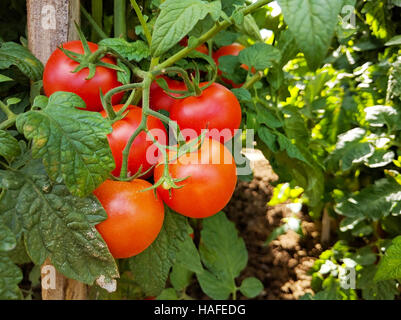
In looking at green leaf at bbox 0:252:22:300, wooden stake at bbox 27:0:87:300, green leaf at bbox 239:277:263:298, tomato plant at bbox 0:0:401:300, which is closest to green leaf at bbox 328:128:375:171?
tomato plant at bbox 0:0:401:300

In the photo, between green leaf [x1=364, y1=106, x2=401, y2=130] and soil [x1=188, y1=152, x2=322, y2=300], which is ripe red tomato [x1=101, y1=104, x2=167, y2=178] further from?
soil [x1=188, y1=152, x2=322, y2=300]

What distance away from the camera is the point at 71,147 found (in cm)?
52

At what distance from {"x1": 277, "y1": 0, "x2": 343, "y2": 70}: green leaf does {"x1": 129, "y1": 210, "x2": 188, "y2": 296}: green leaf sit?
375 mm

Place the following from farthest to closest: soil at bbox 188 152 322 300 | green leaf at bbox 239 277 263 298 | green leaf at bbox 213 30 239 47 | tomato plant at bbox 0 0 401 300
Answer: soil at bbox 188 152 322 300
green leaf at bbox 239 277 263 298
green leaf at bbox 213 30 239 47
tomato plant at bbox 0 0 401 300

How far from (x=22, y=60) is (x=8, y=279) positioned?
0.33 metres

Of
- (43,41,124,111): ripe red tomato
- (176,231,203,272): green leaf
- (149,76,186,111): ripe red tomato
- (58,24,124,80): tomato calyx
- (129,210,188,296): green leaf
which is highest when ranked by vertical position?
(58,24,124,80): tomato calyx

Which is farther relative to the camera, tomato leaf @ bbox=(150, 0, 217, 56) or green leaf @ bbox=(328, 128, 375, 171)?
green leaf @ bbox=(328, 128, 375, 171)

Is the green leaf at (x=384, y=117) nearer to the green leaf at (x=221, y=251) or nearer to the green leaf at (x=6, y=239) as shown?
the green leaf at (x=221, y=251)

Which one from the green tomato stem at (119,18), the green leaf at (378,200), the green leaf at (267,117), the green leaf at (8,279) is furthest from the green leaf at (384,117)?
the green leaf at (8,279)

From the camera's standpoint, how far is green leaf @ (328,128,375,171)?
1.07 m

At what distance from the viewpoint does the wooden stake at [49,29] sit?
2.20ft

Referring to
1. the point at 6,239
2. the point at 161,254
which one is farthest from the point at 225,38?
the point at 6,239
